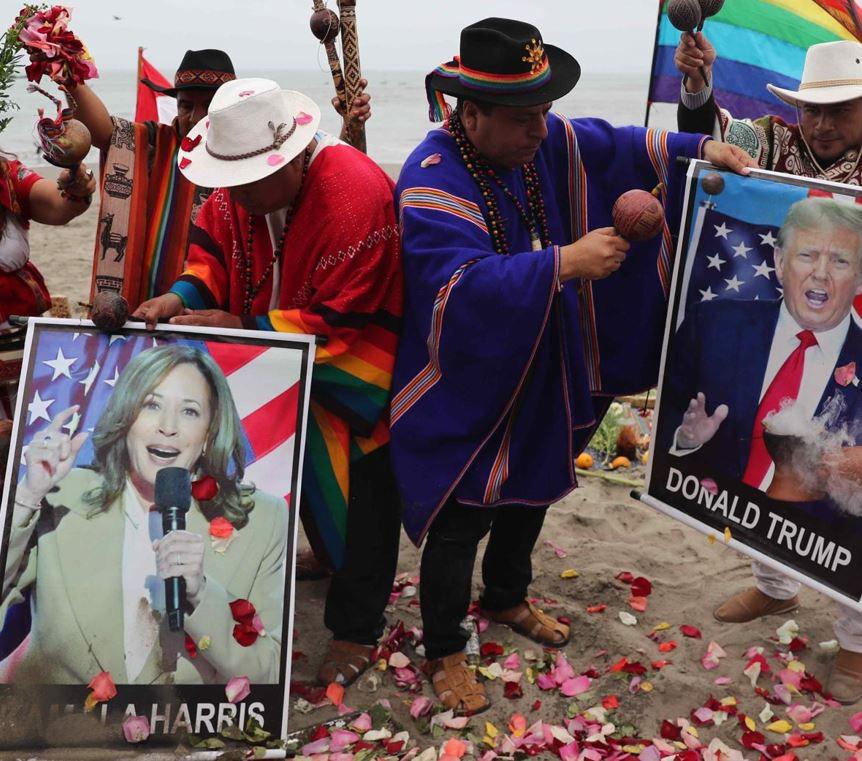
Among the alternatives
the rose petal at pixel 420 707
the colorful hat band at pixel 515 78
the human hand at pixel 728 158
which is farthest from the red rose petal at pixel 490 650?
the colorful hat band at pixel 515 78

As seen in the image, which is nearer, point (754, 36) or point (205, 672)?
point (205, 672)

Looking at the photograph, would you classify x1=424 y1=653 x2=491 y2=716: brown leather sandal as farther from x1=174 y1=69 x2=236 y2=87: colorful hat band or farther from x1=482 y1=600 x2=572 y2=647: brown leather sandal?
x1=174 y1=69 x2=236 y2=87: colorful hat band

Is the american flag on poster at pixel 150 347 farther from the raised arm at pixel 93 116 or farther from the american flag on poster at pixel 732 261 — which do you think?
the american flag on poster at pixel 732 261

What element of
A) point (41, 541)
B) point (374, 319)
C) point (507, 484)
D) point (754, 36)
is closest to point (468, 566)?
point (507, 484)

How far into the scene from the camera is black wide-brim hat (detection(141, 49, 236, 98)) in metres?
3.85

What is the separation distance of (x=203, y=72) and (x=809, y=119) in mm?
2140

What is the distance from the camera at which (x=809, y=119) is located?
344 centimetres

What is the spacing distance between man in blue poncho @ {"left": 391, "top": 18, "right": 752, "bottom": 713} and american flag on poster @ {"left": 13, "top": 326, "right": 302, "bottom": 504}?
0.34 m

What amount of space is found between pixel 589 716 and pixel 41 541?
174 centimetres

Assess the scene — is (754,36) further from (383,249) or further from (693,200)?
(383,249)

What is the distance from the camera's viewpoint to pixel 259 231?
3.15 meters

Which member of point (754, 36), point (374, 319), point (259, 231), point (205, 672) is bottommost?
point (205, 672)

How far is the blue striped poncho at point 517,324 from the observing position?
9.48 ft

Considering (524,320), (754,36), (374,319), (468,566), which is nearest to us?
(524,320)
